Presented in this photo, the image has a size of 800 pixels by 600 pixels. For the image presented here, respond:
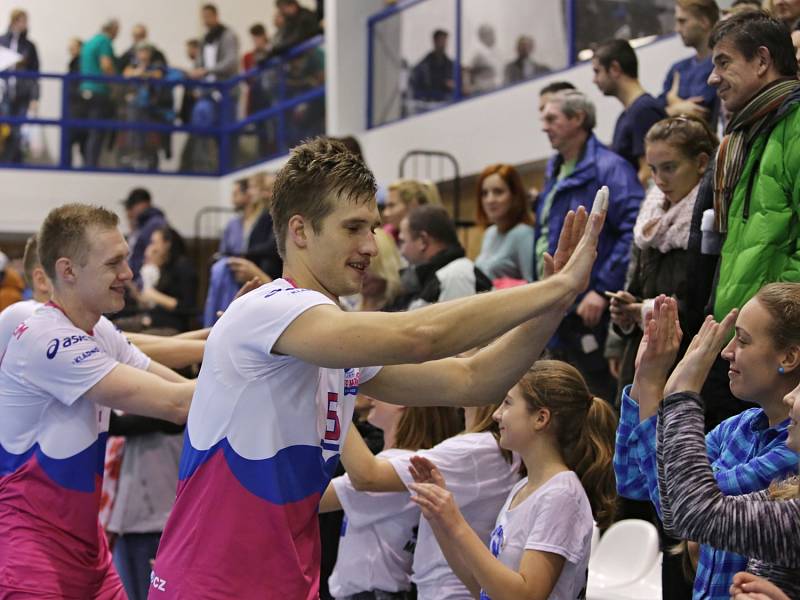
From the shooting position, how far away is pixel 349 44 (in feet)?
47.3

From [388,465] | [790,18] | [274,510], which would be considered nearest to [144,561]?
[388,465]

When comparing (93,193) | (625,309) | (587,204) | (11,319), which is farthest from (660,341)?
(93,193)

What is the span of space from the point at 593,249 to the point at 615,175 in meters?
3.60

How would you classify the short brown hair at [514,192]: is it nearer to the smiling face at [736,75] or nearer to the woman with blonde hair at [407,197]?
the woman with blonde hair at [407,197]

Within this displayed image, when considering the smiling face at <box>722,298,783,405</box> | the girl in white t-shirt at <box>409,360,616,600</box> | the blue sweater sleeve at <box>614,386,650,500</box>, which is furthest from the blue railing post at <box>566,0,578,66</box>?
the smiling face at <box>722,298,783,405</box>

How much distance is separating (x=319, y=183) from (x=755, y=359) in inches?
48.0

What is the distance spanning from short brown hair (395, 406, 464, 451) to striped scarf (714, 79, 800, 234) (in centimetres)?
134

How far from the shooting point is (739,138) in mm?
4637

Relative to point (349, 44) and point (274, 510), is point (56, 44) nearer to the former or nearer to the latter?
point (349, 44)

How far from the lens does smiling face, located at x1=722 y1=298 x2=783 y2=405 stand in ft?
10.5

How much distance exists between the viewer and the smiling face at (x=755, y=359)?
3209 millimetres

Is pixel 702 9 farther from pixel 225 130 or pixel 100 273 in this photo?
pixel 225 130

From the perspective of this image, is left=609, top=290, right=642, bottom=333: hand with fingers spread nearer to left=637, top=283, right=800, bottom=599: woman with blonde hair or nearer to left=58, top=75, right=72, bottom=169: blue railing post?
left=637, top=283, right=800, bottom=599: woman with blonde hair

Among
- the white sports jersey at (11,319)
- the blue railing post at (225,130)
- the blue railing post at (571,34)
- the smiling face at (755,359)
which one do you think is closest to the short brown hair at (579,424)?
the smiling face at (755,359)
